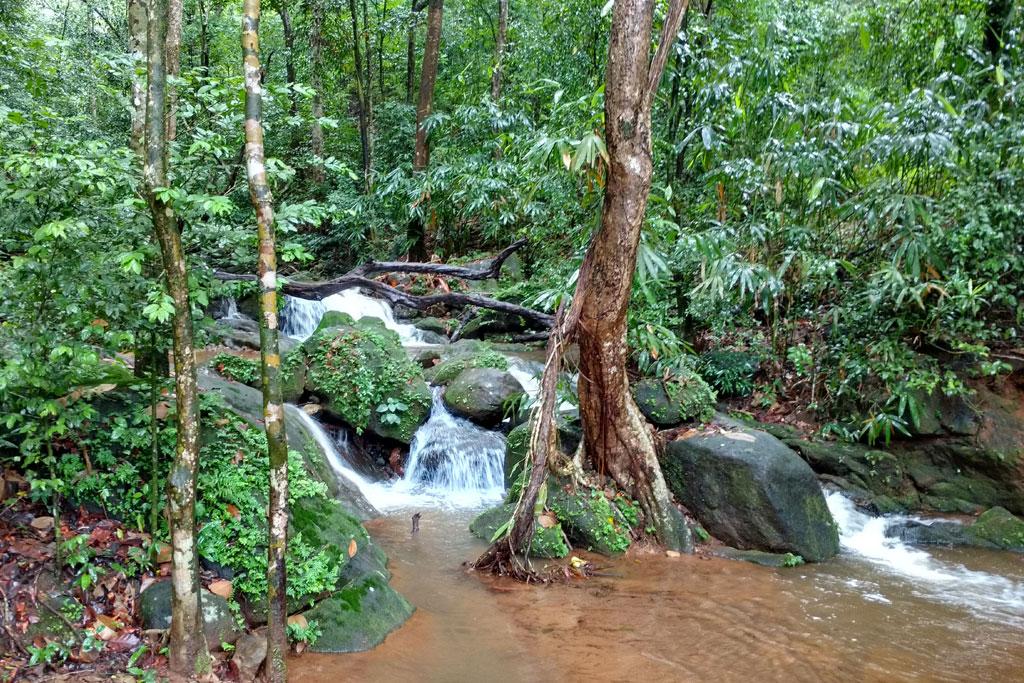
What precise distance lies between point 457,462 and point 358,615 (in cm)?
419

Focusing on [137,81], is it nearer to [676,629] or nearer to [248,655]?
[248,655]

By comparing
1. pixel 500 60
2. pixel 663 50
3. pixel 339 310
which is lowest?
pixel 339 310

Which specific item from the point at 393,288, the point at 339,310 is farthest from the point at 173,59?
the point at 339,310

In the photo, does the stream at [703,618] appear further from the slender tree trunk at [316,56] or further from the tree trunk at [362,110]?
the tree trunk at [362,110]

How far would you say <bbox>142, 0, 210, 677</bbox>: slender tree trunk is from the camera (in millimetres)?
3707

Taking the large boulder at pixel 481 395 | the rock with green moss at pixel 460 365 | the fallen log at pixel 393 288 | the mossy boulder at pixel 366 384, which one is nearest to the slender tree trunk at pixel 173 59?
the fallen log at pixel 393 288

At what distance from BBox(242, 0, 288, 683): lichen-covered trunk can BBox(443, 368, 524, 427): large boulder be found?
5.85 metres

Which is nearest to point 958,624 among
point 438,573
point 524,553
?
point 524,553

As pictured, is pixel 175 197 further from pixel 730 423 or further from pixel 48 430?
pixel 730 423

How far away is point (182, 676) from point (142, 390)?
2.12 meters

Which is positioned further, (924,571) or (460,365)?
(460,365)

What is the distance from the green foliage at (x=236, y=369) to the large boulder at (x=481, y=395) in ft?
8.23

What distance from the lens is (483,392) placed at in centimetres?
972

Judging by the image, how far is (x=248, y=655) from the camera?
4125 millimetres
